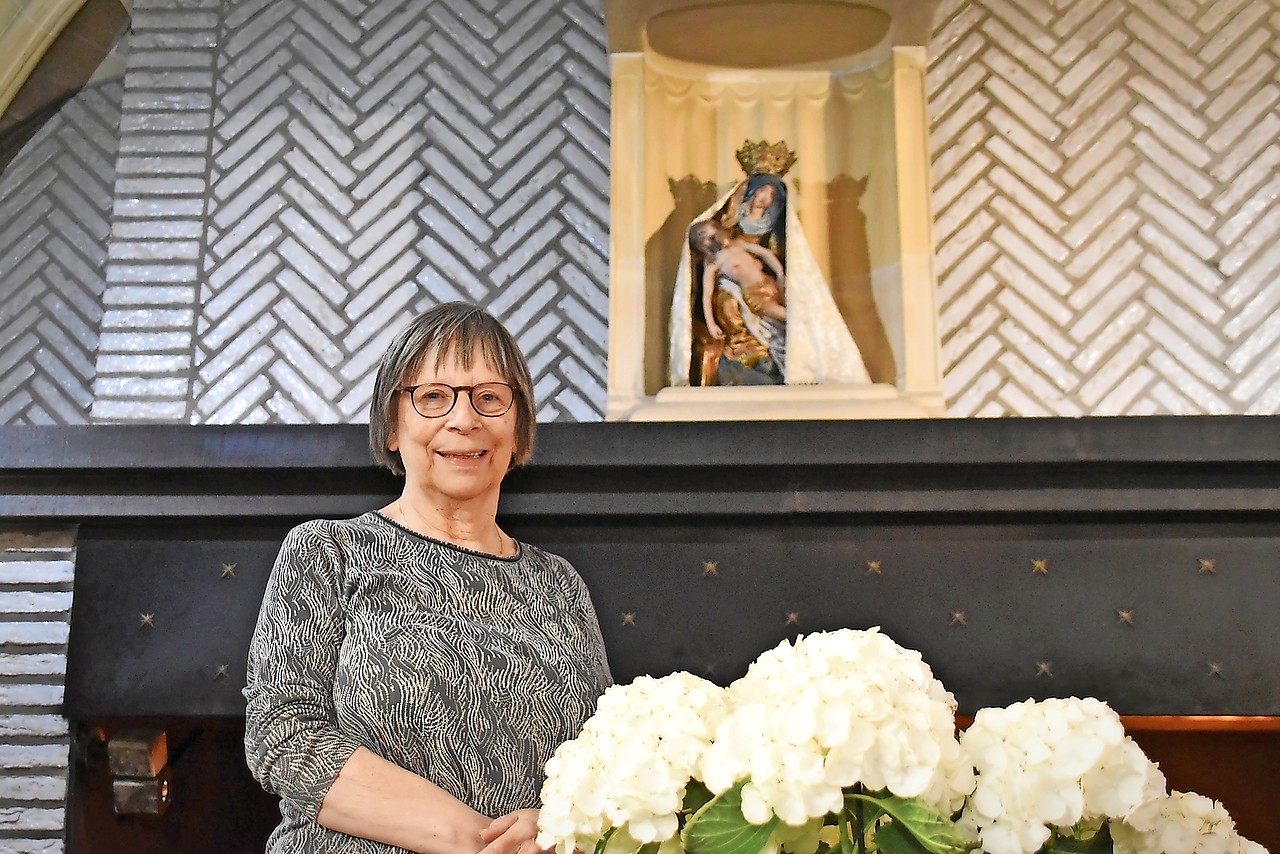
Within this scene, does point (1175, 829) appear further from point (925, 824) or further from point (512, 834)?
point (512, 834)

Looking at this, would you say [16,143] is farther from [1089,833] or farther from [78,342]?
[1089,833]

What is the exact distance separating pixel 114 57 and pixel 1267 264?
9.16 feet

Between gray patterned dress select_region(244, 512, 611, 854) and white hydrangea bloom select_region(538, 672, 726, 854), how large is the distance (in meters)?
0.42

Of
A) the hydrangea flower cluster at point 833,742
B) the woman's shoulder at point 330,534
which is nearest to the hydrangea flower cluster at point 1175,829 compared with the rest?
the hydrangea flower cluster at point 833,742

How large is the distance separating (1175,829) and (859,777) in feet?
0.73

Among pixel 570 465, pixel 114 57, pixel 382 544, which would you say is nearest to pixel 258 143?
pixel 114 57

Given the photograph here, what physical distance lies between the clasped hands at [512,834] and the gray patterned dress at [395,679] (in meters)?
0.07

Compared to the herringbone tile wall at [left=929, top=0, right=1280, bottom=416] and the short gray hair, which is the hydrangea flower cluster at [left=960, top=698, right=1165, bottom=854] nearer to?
the short gray hair

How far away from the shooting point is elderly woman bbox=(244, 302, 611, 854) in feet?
3.81

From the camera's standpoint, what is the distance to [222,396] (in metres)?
2.50

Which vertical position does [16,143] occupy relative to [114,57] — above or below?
below

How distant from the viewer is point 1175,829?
2.45 feet

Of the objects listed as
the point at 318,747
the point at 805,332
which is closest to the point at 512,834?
the point at 318,747

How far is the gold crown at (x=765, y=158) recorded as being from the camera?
2.36 meters
